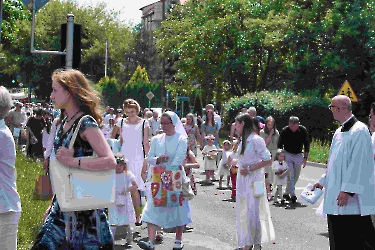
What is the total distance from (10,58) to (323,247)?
71640mm

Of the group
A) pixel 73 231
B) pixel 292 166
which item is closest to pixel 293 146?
pixel 292 166

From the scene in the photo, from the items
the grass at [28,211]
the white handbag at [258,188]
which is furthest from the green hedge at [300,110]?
the white handbag at [258,188]

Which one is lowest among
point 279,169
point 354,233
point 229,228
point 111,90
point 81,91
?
point 229,228

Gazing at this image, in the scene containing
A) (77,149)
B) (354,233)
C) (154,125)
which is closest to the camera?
(77,149)

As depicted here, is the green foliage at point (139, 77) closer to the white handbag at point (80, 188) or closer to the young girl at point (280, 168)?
the young girl at point (280, 168)

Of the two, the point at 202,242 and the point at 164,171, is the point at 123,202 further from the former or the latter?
the point at 202,242

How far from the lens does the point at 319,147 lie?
3006 cm

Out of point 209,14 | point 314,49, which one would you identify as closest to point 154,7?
point 209,14

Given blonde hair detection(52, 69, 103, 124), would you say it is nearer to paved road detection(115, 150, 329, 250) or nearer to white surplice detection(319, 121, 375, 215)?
white surplice detection(319, 121, 375, 215)

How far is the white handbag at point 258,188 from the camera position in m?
9.32

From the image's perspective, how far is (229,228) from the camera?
38.6 ft

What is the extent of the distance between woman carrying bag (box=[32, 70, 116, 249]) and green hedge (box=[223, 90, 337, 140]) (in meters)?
27.7

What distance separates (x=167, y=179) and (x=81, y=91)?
171 inches

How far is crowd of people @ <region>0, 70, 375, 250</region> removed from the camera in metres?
5.26
